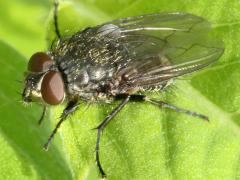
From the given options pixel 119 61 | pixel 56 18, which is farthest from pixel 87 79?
pixel 56 18

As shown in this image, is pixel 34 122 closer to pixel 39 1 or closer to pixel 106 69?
pixel 106 69

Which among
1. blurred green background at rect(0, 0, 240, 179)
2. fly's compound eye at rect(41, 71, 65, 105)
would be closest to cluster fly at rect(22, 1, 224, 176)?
fly's compound eye at rect(41, 71, 65, 105)

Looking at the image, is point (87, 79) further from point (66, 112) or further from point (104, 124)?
point (104, 124)

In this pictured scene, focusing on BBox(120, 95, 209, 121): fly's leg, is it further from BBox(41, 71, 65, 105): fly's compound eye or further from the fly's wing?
BBox(41, 71, 65, 105): fly's compound eye

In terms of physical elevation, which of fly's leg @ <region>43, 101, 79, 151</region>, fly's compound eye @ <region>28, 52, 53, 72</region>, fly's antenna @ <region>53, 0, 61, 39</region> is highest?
fly's antenna @ <region>53, 0, 61, 39</region>

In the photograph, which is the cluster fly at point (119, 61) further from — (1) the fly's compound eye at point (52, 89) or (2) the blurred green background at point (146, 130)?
(2) the blurred green background at point (146, 130)

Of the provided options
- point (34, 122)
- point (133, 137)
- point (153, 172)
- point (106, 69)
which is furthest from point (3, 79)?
point (153, 172)
